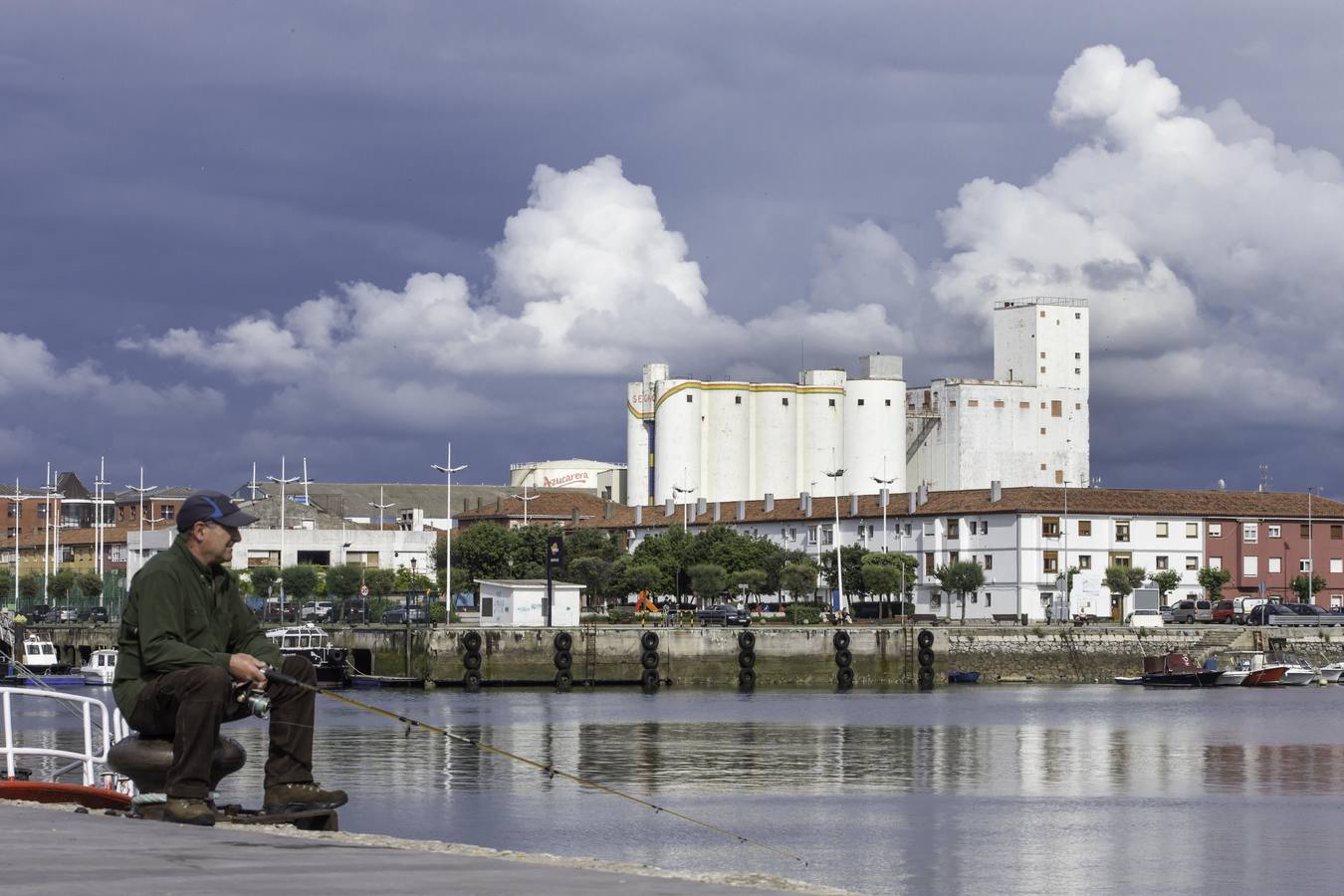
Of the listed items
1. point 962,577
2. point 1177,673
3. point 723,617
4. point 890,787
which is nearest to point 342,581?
point 723,617

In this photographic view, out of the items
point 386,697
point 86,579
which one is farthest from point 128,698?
point 86,579

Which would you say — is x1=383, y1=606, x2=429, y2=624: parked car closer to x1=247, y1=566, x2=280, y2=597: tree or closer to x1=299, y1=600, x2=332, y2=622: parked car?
x1=299, y1=600, x2=332, y2=622: parked car

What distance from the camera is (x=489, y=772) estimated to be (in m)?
40.2

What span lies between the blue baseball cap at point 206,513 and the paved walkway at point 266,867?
2043 millimetres

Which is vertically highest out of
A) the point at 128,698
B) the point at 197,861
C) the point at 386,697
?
the point at 128,698

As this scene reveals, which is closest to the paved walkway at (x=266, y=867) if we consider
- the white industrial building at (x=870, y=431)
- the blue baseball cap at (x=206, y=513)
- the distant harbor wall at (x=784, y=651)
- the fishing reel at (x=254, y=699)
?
the fishing reel at (x=254, y=699)

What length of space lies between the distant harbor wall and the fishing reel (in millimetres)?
68277

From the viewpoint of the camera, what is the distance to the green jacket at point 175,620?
1202 centimetres

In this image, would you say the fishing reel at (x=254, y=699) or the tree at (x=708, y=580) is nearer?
the fishing reel at (x=254, y=699)

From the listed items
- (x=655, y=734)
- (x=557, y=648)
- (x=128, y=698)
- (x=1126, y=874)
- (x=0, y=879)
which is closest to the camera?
(x=0, y=879)

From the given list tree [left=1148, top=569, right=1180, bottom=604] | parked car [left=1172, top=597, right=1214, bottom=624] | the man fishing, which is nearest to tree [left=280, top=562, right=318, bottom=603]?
tree [left=1148, top=569, right=1180, bottom=604]

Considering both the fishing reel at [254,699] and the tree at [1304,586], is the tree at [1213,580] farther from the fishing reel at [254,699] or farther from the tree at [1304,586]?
the fishing reel at [254,699]

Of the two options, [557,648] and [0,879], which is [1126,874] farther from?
[557,648]

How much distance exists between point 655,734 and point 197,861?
41579 millimetres
